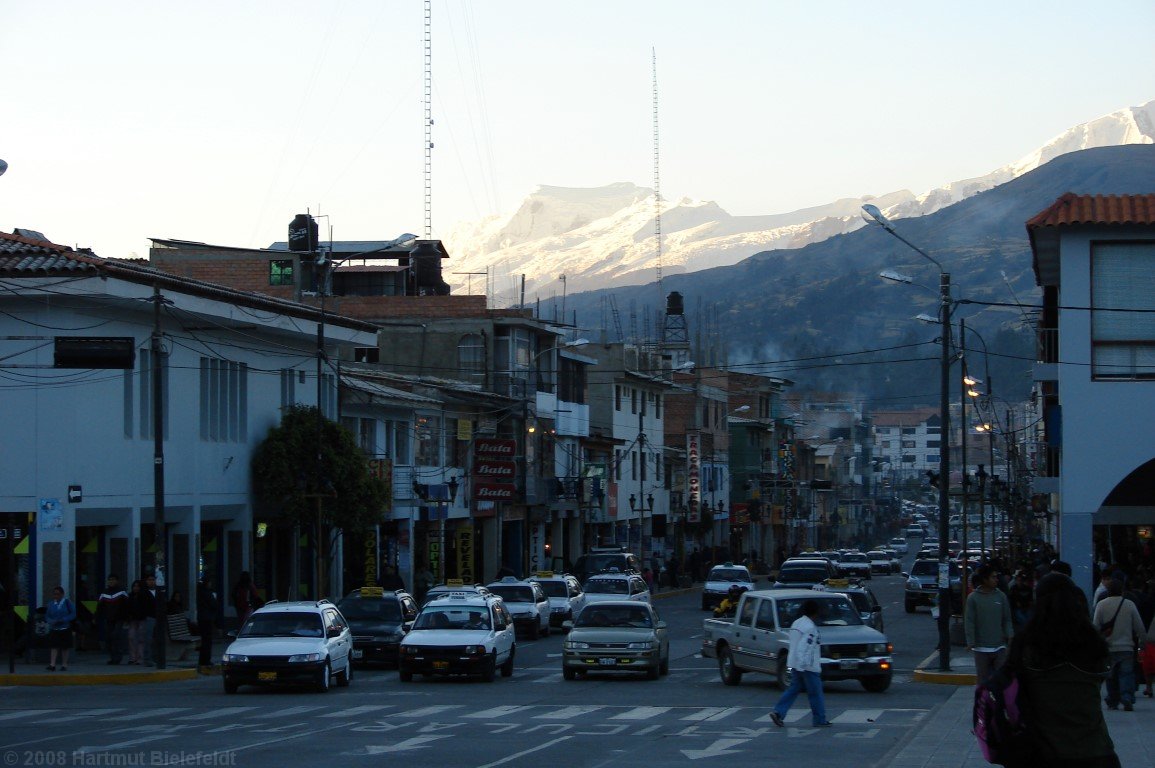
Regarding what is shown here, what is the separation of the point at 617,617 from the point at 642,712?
7.39 m

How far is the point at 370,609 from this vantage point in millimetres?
35312

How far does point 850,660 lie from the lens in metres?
27.2

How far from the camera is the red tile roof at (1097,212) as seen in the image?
32.9 meters

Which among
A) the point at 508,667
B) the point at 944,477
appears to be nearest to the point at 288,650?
the point at 508,667

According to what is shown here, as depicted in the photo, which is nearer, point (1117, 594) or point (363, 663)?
point (1117, 594)

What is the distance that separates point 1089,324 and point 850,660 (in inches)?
415

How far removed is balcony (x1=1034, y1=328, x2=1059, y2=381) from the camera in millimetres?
36469

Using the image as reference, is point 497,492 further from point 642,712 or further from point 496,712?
point 642,712

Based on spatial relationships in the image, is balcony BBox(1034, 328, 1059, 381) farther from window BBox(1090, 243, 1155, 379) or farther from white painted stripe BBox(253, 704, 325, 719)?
white painted stripe BBox(253, 704, 325, 719)

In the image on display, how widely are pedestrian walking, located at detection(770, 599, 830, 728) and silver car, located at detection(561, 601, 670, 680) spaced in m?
9.10

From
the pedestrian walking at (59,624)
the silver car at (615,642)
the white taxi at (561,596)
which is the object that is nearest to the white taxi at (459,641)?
the silver car at (615,642)

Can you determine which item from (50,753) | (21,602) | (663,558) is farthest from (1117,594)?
(663,558)

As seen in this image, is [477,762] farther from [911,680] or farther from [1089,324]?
[1089,324]

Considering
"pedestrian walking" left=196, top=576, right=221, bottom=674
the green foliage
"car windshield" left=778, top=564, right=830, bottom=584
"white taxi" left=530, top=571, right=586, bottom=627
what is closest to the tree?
the green foliage
